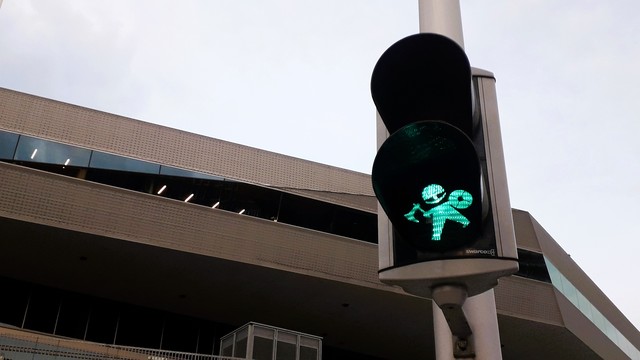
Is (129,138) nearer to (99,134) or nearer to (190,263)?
(99,134)

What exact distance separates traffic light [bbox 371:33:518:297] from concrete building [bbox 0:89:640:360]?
16786 millimetres

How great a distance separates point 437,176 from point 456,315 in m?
0.40

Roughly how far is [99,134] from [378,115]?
19150 mm

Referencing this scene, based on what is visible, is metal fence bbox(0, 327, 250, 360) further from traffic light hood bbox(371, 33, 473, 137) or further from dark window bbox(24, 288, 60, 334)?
traffic light hood bbox(371, 33, 473, 137)

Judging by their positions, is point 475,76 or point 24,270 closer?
point 475,76

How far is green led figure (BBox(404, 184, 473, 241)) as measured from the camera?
1.67 meters

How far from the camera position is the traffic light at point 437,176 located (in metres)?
1.63

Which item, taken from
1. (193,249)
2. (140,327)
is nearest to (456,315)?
(193,249)

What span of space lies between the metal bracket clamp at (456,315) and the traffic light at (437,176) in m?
0.02

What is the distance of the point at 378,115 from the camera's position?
6.55 ft

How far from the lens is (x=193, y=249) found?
1808cm

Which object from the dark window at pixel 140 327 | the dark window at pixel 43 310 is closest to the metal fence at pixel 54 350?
the dark window at pixel 43 310

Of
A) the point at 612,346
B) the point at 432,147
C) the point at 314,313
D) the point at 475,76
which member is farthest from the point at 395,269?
the point at 612,346

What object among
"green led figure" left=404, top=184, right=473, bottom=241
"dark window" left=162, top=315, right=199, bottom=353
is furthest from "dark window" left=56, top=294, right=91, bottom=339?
"green led figure" left=404, top=184, right=473, bottom=241
